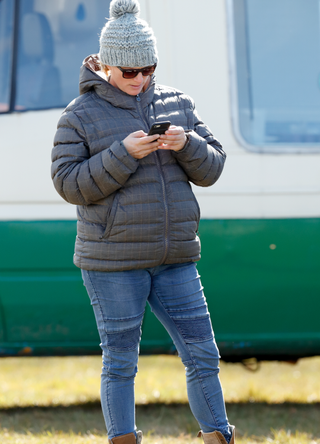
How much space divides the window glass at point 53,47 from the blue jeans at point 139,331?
1.29 metres

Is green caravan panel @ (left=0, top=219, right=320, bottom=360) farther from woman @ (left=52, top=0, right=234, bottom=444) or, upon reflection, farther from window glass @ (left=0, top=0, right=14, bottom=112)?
woman @ (left=52, top=0, right=234, bottom=444)

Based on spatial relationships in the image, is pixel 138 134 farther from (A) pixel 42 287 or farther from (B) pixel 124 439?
(A) pixel 42 287

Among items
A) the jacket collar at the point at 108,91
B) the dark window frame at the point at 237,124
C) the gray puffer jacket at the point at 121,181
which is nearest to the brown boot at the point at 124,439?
the gray puffer jacket at the point at 121,181

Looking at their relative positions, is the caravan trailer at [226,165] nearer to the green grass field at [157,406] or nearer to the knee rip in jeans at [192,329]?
the green grass field at [157,406]

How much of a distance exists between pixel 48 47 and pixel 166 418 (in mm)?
2109

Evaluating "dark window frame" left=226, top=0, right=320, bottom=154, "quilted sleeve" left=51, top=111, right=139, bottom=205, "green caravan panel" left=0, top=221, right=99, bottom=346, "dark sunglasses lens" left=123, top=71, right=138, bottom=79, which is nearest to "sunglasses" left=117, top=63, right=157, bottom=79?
"dark sunglasses lens" left=123, top=71, right=138, bottom=79

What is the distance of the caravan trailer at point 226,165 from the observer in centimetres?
293

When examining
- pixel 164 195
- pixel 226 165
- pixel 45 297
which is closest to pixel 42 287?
pixel 45 297

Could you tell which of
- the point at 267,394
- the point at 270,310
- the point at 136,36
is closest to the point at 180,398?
the point at 267,394

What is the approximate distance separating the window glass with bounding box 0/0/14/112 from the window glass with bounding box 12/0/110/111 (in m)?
0.05

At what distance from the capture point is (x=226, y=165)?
2.96m

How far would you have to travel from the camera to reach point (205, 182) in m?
2.13

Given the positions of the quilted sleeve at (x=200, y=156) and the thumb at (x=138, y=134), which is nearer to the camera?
the thumb at (x=138, y=134)

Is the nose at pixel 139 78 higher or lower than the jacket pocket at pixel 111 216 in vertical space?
higher
